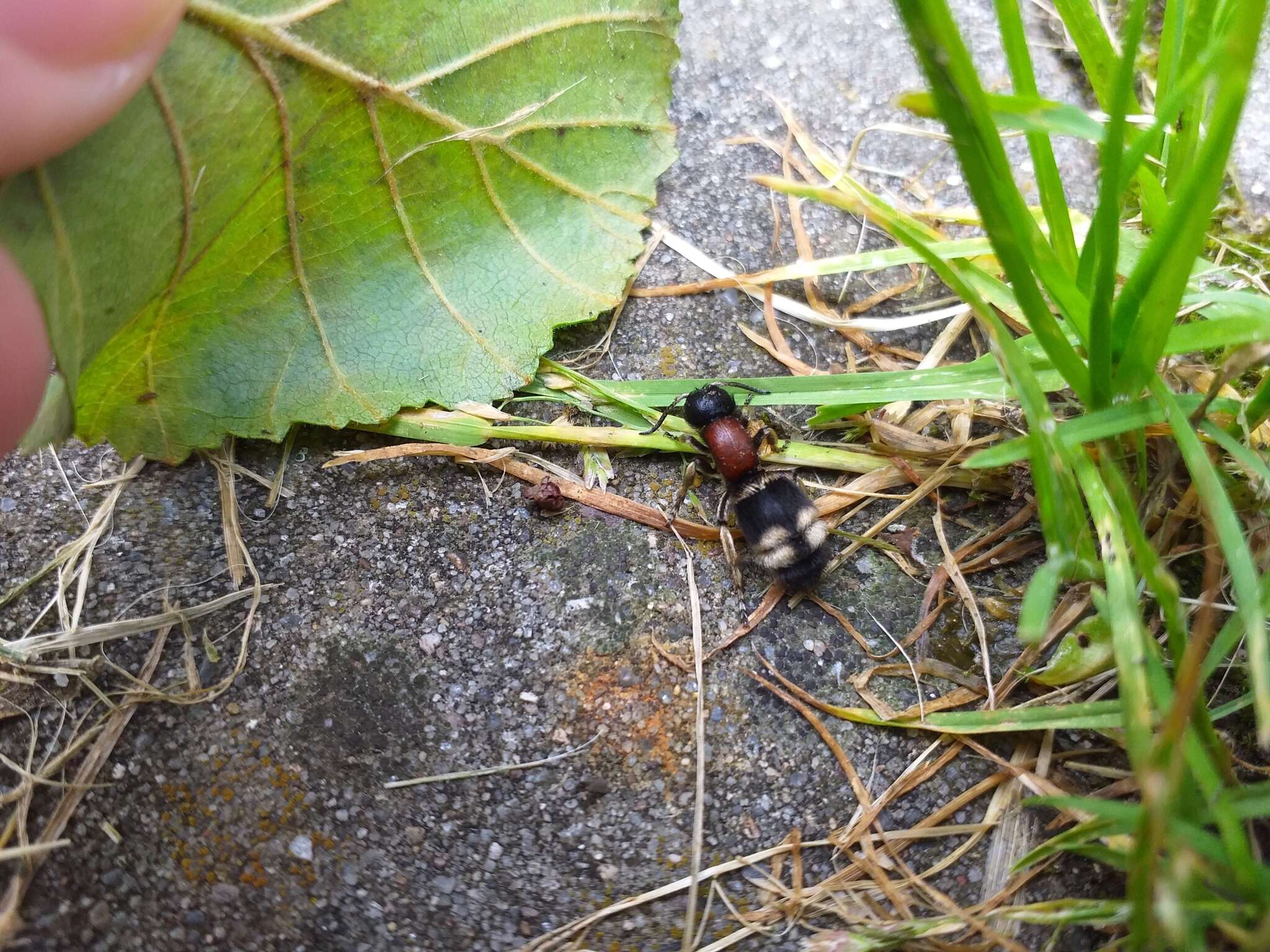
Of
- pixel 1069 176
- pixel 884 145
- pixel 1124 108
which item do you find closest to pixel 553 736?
pixel 1124 108

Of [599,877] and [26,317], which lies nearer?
[26,317]

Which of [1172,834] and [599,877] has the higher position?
[1172,834]

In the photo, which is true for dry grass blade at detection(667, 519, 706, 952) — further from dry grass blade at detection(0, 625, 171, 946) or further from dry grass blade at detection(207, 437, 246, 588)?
dry grass blade at detection(0, 625, 171, 946)

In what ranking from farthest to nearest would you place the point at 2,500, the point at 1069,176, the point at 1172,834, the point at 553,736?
1. the point at 1069,176
2. the point at 2,500
3. the point at 553,736
4. the point at 1172,834

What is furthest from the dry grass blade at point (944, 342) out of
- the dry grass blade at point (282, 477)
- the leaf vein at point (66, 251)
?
the leaf vein at point (66, 251)

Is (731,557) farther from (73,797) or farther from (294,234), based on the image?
(73,797)

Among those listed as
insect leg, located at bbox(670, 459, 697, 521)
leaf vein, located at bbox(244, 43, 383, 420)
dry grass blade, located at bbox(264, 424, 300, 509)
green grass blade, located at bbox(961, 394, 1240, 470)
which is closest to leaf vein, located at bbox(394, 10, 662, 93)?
leaf vein, located at bbox(244, 43, 383, 420)

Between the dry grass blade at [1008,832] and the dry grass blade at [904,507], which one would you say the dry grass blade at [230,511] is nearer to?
the dry grass blade at [904,507]

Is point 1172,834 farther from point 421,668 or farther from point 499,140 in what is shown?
point 499,140

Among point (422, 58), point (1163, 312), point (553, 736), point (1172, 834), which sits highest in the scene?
Answer: point (422, 58)
